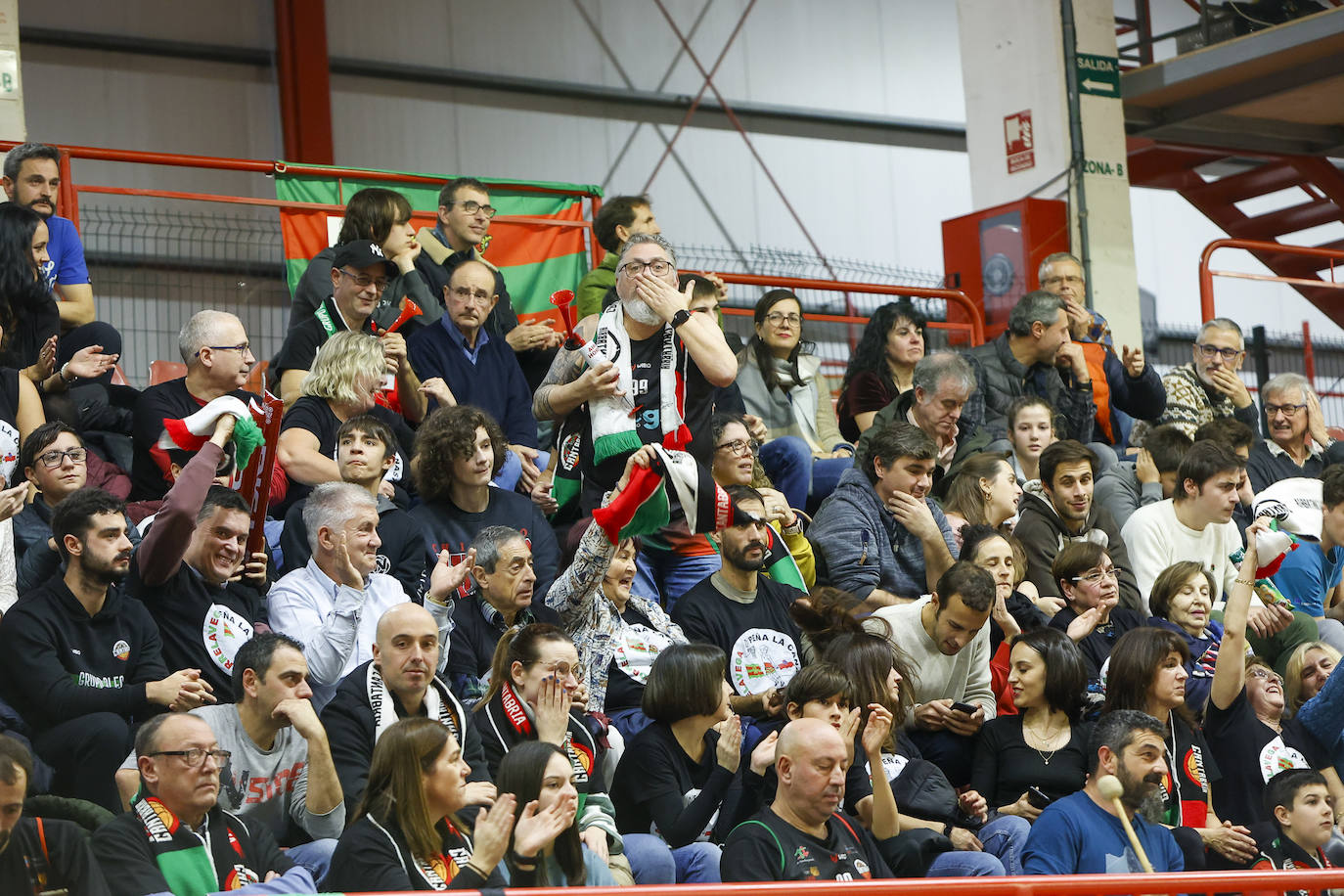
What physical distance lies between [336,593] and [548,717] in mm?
880

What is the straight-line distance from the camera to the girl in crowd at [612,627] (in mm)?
5605

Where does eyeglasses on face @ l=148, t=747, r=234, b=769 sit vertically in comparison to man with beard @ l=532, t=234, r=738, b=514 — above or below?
below

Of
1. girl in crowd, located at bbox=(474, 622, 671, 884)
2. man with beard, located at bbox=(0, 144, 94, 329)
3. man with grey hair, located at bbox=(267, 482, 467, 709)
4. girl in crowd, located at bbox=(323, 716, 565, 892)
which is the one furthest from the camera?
man with beard, located at bbox=(0, 144, 94, 329)

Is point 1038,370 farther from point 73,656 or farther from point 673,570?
point 73,656

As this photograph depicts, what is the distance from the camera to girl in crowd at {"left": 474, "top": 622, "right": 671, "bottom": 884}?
16.2ft

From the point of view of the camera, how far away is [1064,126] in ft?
38.6

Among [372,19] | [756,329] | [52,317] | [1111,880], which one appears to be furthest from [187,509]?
[372,19]

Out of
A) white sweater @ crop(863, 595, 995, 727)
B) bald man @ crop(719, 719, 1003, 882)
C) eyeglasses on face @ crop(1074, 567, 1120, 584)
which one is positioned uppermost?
eyeglasses on face @ crop(1074, 567, 1120, 584)

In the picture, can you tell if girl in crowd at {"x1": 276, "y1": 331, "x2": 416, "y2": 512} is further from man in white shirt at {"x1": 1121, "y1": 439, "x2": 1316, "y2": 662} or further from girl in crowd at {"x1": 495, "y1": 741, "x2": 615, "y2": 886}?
man in white shirt at {"x1": 1121, "y1": 439, "x2": 1316, "y2": 662}

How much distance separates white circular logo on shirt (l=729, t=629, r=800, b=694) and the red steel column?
340 inches

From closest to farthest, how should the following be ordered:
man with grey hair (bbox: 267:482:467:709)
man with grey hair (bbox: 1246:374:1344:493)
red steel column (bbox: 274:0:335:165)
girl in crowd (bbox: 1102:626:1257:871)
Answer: man with grey hair (bbox: 267:482:467:709) → girl in crowd (bbox: 1102:626:1257:871) → man with grey hair (bbox: 1246:374:1344:493) → red steel column (bbox: 274:0:335:165)

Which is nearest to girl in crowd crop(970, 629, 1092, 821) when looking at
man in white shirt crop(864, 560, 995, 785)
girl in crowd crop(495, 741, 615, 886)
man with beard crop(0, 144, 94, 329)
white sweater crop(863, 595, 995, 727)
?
man in white shirt crop(864, 560, 995, 785)

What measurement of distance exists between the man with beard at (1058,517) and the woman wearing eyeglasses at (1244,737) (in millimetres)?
728

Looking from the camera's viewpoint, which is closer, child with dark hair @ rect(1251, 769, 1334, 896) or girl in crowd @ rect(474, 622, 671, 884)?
girl in crowd @ rect(474, 622, 671, 884)
